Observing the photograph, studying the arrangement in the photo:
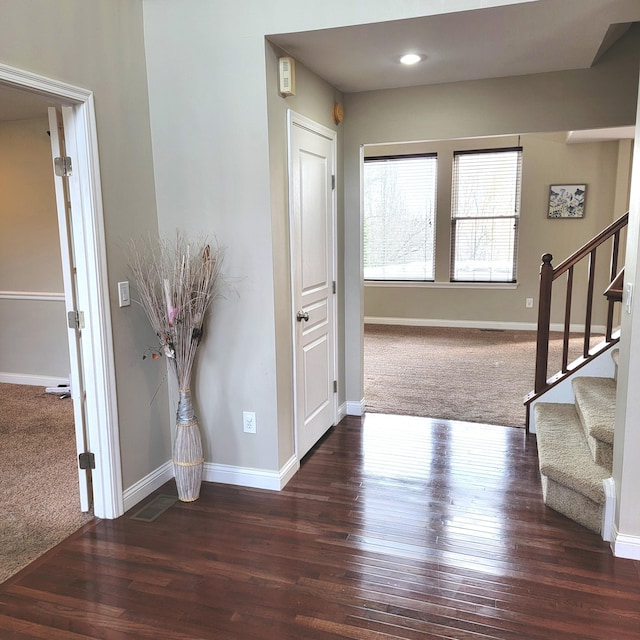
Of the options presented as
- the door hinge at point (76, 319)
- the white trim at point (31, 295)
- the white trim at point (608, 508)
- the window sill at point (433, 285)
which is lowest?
the white trim at point (608, 508)

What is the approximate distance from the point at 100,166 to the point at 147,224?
0.43 metres

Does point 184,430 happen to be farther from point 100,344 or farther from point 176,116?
point 176,116

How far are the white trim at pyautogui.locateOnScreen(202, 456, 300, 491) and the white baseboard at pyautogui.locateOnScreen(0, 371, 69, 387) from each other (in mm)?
2518

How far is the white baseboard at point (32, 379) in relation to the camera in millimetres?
5020

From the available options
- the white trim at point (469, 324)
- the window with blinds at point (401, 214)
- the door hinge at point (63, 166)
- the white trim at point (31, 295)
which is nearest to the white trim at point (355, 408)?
the door hinge at point (63, 166)

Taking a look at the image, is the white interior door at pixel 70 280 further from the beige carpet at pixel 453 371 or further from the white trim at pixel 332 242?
the beige carpet at pixel 453 371

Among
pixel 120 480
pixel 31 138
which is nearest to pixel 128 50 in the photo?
pixel 120 480

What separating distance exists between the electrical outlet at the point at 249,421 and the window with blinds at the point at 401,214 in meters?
5.39

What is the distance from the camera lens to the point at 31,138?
4.75 metres

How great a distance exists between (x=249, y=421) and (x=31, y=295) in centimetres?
310

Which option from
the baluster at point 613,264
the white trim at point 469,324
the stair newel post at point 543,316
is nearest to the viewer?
the baluster at point 613,264

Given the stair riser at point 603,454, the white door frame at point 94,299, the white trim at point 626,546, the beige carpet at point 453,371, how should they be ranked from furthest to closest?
the beige carpet at point 453,371
the stair riser at point 603,454
the white door frame at point 94,299
the white trim at point 626,546

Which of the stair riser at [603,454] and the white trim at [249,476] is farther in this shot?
the white trim at [249,476]

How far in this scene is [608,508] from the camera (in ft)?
7.98
